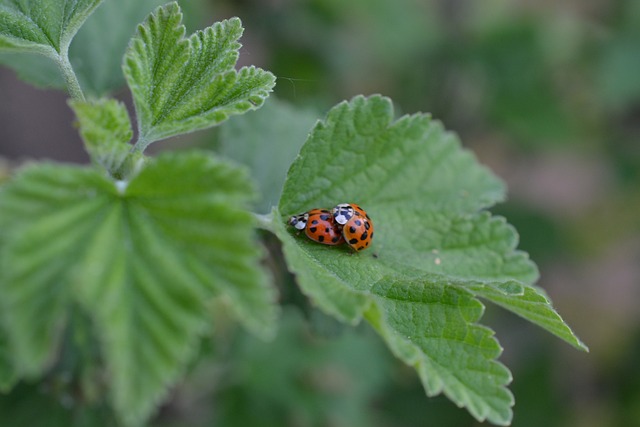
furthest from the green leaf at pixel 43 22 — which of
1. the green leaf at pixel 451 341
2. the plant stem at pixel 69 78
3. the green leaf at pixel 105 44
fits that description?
the green leaf at pixel 451 341

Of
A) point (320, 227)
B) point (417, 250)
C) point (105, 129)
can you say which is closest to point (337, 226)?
point (320, 227)

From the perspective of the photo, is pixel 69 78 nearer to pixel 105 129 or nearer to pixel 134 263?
pixel 105 129

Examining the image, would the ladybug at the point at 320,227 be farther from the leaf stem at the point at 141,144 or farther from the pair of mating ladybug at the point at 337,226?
the leaf stem at the point at 141,144

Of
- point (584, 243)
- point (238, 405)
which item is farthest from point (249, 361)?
point (584, 243)

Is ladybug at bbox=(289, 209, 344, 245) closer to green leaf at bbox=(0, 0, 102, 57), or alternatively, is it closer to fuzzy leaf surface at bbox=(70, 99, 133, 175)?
fuzzy leaf surface at bbox=(70, 99, 133, 175)

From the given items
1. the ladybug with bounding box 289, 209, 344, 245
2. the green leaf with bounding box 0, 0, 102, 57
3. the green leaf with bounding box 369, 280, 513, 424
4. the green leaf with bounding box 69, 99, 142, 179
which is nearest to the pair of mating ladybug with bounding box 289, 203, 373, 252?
the ladybug with bounding box 289, 209, 344, 245

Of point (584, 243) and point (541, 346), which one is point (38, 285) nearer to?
point (541, 346)
